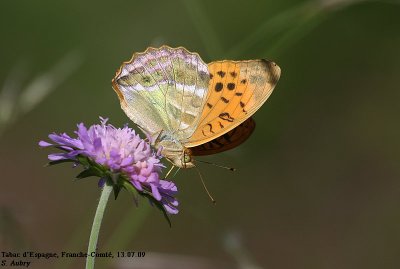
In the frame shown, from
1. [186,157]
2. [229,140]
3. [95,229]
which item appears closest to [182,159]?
[186,157]

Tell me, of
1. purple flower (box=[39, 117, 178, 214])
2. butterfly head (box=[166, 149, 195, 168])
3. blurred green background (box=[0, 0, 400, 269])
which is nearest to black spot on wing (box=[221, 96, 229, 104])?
butterfly head (box=[166, 149, 195, 168])

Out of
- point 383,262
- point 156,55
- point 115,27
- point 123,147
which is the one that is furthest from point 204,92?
point 115,27

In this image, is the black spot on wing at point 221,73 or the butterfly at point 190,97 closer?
the butterfly at point 190,97

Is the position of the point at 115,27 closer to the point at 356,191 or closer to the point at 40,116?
the point at 40,116

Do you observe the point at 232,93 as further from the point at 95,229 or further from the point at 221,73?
the point at 95,229

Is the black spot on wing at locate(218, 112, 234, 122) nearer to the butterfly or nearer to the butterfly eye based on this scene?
the butterfly

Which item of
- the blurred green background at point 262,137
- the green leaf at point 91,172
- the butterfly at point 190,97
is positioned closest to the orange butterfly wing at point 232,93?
the butterfly at point 190,97

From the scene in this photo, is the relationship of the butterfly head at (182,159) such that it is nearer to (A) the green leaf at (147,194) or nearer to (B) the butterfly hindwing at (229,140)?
(B) the butterfly hindwing at (229,140)
